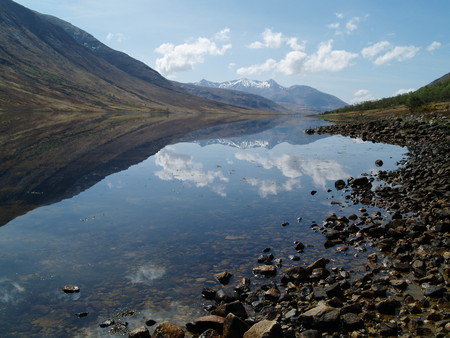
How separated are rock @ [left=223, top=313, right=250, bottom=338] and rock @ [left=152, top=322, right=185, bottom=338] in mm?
1406

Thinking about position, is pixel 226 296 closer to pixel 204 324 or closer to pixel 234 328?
pixel 204 324

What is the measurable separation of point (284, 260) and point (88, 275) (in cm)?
879

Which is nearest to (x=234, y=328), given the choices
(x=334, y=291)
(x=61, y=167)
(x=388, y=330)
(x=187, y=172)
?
(x=334, y=291)

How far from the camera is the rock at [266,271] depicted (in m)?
15.0

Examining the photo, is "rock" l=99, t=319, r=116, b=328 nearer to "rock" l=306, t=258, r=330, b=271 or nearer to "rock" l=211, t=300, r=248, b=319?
"rock" l=211, t=300, r=248, b=319

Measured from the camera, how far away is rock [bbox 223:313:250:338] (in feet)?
33.5

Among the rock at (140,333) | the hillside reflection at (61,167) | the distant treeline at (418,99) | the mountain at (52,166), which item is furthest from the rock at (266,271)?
the distant treeline at (418,99)

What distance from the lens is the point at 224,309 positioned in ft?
38.2

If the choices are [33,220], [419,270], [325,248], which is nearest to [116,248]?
[33,220]

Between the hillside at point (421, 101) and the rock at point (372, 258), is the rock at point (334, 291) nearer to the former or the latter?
the rock at point (372, 258)

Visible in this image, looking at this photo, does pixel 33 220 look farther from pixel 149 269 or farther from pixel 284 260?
pixel 284 260

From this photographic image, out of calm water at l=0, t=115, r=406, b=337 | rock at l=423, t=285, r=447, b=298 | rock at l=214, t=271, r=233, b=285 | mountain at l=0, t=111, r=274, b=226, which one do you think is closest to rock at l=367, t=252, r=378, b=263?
calm water at l=0, t=115, r=406, b=337

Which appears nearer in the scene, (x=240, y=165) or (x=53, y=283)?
(x=53, y=283)

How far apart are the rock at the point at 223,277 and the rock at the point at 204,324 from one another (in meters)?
3.24
